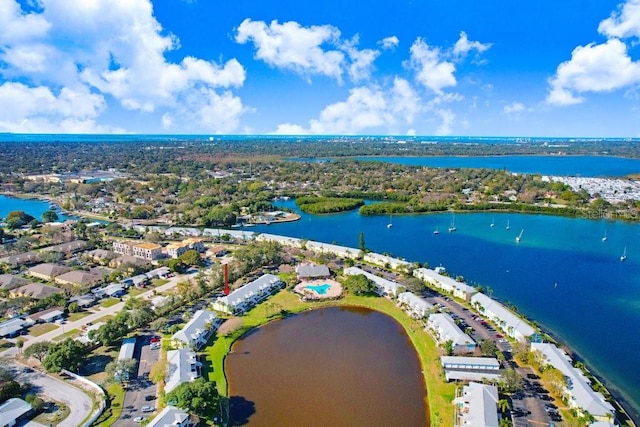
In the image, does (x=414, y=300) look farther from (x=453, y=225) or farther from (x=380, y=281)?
(x=453, y=225)

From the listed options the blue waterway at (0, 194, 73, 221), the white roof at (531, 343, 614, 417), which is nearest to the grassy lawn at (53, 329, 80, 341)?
the white roof at (531, 343, 614, 417)

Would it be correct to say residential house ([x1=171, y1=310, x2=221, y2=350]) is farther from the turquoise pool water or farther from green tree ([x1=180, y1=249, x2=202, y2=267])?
green tree ([x1=180, y1=249, x2=202, y2=267])

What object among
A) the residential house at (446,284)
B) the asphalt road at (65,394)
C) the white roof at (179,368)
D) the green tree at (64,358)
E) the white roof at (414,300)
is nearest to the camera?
the asphalt road at (65,394)

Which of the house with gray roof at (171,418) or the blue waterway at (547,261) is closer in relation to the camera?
the house with gray roof at (171,418)

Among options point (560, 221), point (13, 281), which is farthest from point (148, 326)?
point (560, 221)

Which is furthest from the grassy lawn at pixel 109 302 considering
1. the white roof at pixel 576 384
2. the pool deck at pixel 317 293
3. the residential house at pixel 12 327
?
the white roof at pixel 576 384

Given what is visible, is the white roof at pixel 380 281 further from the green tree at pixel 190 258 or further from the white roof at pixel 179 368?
the white roof at pixel 179 368
